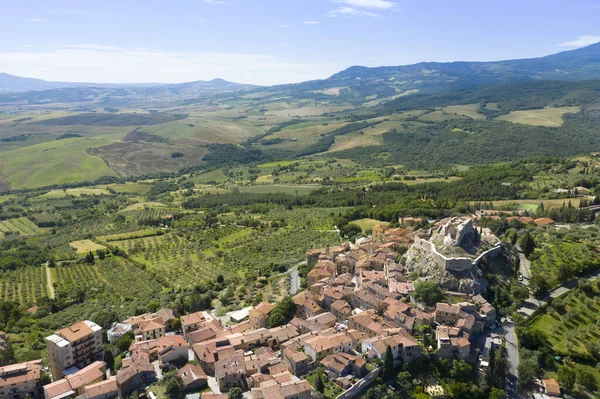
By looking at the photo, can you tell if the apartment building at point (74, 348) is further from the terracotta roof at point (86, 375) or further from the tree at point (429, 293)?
the tree at point (429, 293)

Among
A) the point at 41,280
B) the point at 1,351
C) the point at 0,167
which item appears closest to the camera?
the point at 1,351

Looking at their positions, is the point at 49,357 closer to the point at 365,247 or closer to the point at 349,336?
the point at 349,336

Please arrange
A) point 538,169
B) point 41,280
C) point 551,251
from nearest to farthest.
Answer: point 551,251, point 41,280, point 538,169

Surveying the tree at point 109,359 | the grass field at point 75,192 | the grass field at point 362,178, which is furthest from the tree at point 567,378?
the grass field at point 75,192

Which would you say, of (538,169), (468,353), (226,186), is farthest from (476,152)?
(468,353)

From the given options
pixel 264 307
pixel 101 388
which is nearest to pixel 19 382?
pixel 101 388

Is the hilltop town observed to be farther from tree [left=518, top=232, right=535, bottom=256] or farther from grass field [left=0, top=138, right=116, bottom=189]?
grass field [left=0, top=138, right=116, bottom=189]

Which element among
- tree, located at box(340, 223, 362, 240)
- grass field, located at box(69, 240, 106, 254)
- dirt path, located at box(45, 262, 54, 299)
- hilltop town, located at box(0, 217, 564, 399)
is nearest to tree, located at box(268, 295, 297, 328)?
hilltop town, located at box(0, 217, 564, 399)
